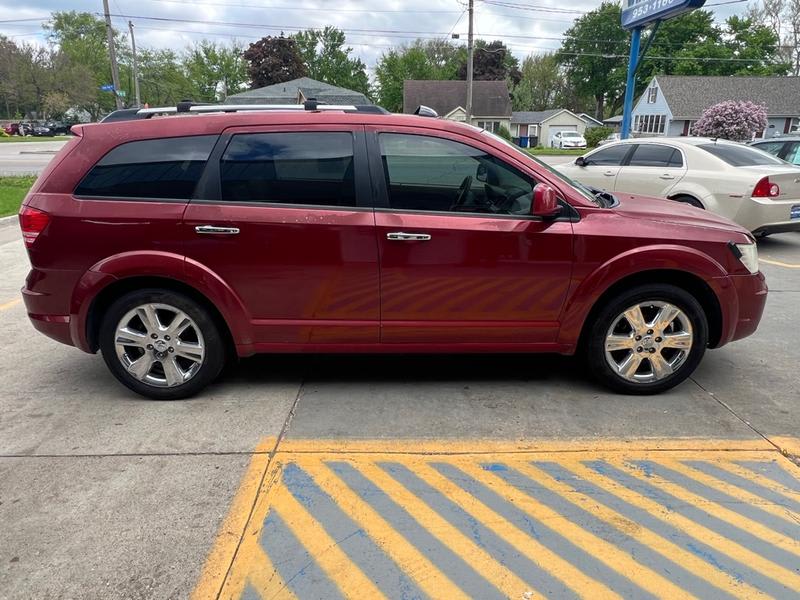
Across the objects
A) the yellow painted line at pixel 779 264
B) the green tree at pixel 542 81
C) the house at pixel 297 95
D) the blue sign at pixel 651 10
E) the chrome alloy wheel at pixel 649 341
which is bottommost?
the yellow painted line at pixel 779 264

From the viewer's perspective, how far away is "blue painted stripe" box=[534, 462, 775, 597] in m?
2.34

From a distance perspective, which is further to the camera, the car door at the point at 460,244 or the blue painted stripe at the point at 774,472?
the car door at the point at 460,244

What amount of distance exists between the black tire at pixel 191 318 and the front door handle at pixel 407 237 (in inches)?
51.9

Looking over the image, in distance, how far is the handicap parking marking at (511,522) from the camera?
229cm

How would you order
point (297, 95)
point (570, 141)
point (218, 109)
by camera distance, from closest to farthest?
point (218, 109) → point (297, 95) → point (570, 141)

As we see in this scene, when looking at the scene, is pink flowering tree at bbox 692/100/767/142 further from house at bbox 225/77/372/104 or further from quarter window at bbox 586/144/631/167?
quarter window at bbox 586/144/631/167

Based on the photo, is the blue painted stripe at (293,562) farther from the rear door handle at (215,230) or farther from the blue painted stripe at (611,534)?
the rear door handle at (215,230)

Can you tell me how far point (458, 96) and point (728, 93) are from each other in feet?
82.2

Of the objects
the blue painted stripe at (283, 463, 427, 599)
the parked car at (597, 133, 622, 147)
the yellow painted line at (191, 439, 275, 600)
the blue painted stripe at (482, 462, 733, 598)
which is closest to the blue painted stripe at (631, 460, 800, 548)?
the blue painted stripe at (482, 462, 733, 598)

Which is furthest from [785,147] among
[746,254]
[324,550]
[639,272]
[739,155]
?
[324,550]

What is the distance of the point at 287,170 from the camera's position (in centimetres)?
363

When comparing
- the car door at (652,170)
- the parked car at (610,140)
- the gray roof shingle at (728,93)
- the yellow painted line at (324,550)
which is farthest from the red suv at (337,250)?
the gray roof shingle at (728,93)

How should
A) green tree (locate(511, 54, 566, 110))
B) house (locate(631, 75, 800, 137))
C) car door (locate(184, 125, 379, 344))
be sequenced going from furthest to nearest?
green tree (locate(511, 54, 566, 110)) → house (locate(631, 75, 800, 137)) → car door (locate(184, 125, 379, 344))

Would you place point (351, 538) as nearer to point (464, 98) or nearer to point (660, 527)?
point (660, 527)
